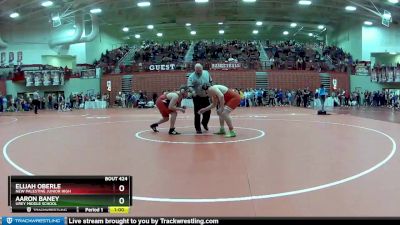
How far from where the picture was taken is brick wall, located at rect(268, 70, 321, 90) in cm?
3516

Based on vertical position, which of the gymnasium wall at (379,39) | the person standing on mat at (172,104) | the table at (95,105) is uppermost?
the gymnasium wall at (379,39)

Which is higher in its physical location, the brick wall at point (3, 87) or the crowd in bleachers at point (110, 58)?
the crowd in bleachers at point (110, 58)

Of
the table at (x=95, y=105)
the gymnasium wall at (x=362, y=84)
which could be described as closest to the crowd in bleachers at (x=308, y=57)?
the gymnasium wall at (x=362, y=84)

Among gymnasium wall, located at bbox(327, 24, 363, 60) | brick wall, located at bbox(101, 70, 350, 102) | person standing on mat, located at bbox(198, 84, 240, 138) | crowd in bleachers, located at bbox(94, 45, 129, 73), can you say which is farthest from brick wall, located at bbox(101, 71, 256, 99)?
person standing on mat, located at bbox(198, 84, 240, 138)

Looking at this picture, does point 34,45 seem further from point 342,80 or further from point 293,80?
point 342,80

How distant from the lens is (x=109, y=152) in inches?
277

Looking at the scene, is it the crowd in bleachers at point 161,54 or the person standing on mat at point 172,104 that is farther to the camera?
the crowd in bleachers at point 161,54

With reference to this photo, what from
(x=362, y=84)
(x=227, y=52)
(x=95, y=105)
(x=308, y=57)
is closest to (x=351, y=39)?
(x=308, y=57)

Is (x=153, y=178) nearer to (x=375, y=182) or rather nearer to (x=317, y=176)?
(x=317, y=176)

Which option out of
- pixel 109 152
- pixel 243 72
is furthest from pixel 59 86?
pixel 109 152

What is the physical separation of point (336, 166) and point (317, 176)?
751 millimetres

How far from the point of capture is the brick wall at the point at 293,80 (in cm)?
3516

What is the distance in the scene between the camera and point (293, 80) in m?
35.2
